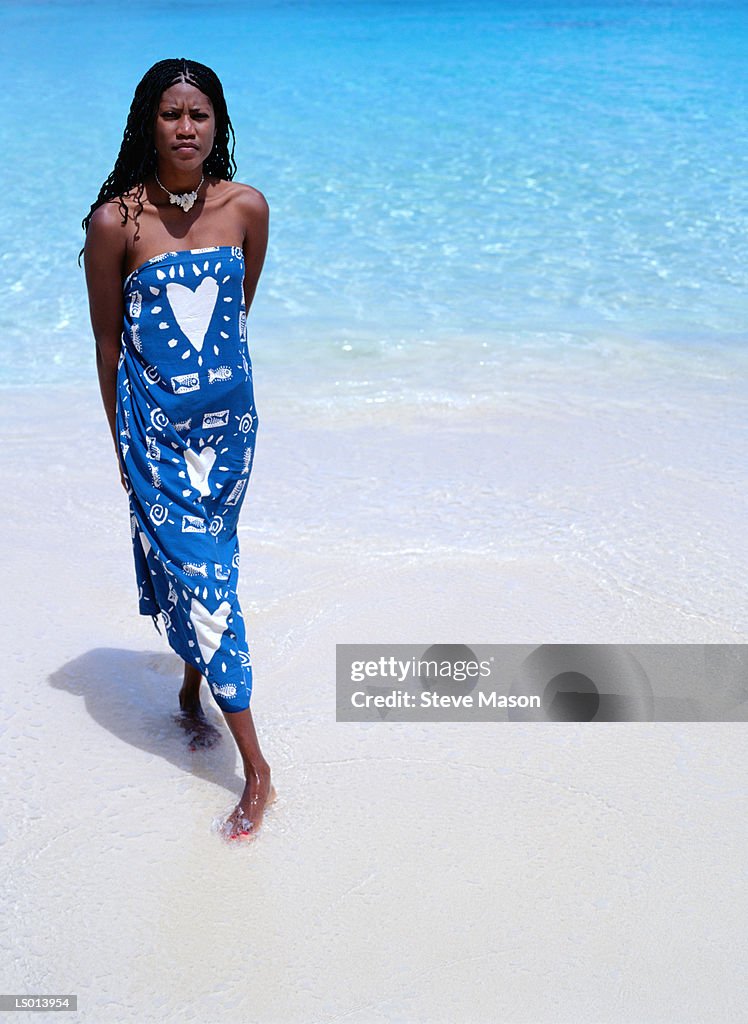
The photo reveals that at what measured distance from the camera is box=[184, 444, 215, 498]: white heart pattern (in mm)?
2607

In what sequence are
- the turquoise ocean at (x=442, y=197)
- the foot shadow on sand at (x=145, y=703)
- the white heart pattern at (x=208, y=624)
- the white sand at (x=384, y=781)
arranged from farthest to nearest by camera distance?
the turquoise ocean at (x=442, y=197) < the foot shadow on sand at (x=145, y=703) < the white heart pattern at (x=208, y=624) < the white sand at (x=384, y=781)

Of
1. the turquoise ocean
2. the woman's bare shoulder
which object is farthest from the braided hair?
the turquoise ocean

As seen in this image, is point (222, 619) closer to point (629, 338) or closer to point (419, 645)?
point (419, 645)

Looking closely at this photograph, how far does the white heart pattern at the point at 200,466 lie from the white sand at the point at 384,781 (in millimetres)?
770

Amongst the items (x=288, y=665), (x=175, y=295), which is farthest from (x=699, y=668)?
(x=175, y=295)

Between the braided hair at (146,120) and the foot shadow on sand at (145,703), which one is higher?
the braided hair at (146,120)

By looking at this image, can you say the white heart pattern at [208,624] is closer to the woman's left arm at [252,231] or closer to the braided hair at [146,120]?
the woman's left arm at [252,231]

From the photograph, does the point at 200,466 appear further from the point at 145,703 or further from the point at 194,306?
the point at 145,703

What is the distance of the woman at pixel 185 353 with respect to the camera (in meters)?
2.49

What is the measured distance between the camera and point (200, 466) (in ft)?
8.59

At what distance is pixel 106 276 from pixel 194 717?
1231 millimetres

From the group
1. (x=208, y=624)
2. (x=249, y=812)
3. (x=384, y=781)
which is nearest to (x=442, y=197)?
(x=384, y=781)

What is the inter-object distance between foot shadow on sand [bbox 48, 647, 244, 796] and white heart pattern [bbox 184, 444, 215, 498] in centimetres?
76

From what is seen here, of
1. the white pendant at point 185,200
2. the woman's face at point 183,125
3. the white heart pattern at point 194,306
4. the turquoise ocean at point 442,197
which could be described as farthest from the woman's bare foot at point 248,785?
the turquoise ocean at point 442,197
